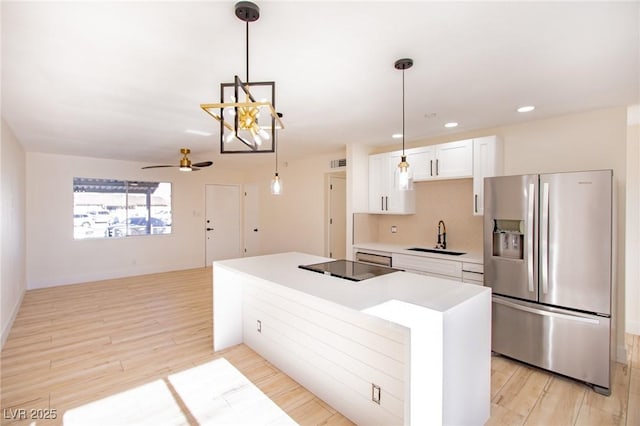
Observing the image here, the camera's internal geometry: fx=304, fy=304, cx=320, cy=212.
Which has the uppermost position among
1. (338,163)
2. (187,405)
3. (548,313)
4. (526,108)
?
(526,108)

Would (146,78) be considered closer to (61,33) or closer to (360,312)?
(61,33)

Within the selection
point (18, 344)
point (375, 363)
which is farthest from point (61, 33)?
point (18, 344)

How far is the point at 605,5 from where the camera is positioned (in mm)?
1556

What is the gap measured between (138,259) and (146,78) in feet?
17.6

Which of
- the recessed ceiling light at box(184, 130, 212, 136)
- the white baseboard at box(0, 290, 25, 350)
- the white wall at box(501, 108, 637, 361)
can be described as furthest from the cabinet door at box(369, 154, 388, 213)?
the white baseboard at box(0, 290, 25, 350)

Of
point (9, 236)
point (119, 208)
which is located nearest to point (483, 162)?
point (9, 236)

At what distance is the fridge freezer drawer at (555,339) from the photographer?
251 cm

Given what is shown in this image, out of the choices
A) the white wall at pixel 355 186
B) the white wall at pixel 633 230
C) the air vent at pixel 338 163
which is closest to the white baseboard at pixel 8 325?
the white wall at pixel 355 186

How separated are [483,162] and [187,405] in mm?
3813

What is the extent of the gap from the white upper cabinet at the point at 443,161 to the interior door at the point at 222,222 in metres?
5.15

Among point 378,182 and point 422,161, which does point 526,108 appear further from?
point 378,182

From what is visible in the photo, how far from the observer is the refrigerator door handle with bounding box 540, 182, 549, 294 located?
275cm

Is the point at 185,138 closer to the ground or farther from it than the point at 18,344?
farther from it

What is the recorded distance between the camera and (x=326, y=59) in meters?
2.10
